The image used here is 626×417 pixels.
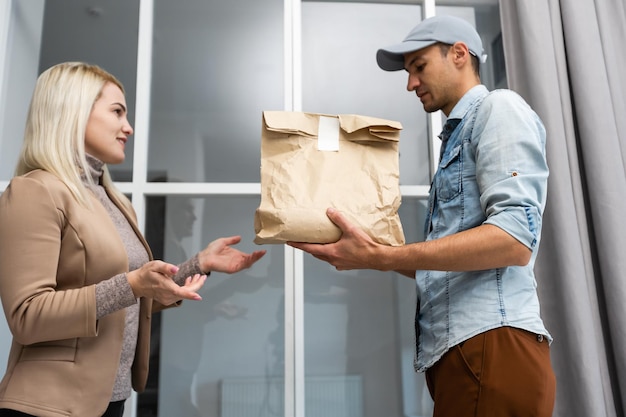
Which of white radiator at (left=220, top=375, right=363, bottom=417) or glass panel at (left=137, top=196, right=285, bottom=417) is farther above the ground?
glass panel at (left=137, top=196, right=285, bottom=417)

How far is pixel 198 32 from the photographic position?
1.85 m

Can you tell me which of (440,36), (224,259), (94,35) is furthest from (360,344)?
(94,35)

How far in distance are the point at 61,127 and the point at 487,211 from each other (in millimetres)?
910

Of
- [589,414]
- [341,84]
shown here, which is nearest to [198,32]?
[341,84]

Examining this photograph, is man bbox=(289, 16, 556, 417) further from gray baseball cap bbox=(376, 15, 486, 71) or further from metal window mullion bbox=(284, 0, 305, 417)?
metal window mullion bbox=(284, 0, 305, 417)

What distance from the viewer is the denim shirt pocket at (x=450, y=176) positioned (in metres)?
1.13

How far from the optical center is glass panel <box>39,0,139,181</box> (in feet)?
5.92

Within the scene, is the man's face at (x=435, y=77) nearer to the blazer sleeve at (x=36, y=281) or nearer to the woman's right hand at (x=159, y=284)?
the woman's right hand at (x=159, y=284)

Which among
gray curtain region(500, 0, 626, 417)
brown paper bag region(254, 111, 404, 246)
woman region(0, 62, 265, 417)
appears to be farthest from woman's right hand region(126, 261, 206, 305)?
gray curtain region(500, 0, 626, 417)

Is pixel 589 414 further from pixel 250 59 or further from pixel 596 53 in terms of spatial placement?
pixel 250 59


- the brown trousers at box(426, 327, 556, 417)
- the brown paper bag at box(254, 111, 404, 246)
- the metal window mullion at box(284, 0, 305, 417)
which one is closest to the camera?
the brown trousers at box(426, 327, 556, 417)

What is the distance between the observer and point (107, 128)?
4.06 feet

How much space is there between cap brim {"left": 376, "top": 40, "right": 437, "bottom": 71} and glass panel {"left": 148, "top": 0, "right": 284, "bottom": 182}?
0.54 metres

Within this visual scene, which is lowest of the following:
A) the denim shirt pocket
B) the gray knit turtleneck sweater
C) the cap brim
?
the gray knit turtleneck sweater
